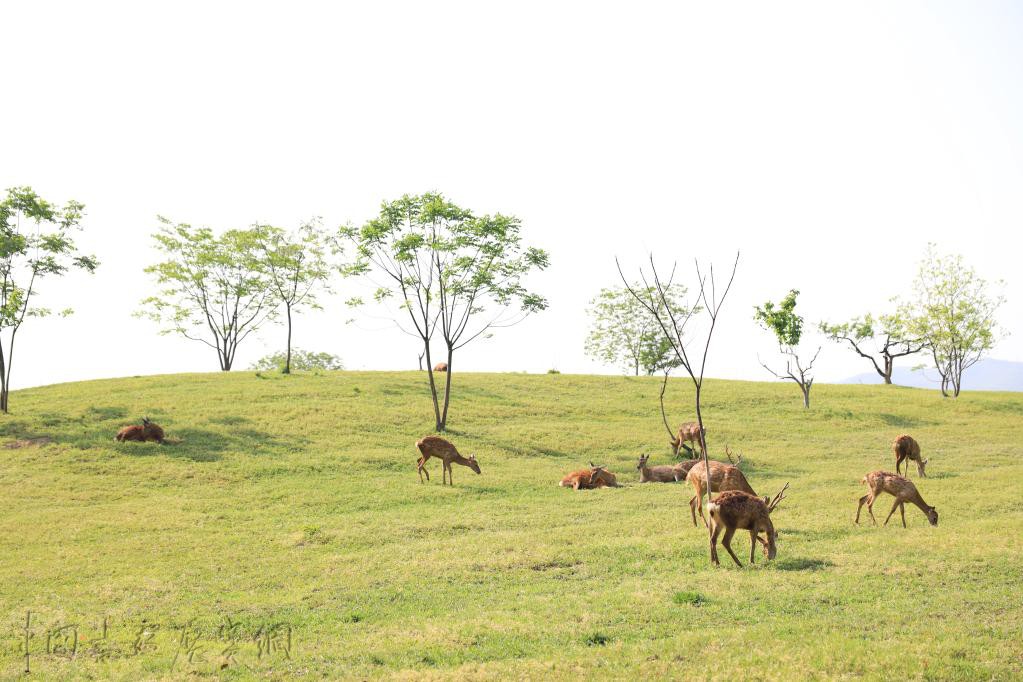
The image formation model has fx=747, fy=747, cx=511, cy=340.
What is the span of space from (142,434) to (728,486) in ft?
84.6

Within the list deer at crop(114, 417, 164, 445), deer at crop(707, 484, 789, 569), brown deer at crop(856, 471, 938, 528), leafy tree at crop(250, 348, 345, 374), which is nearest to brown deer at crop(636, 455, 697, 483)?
brown deer at crop(856, 471, 938, 528)

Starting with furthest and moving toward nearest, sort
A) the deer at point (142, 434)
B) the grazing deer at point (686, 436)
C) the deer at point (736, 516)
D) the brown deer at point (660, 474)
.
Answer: the grazing deer at point (686, 436)
the deer at point (142, 434)
the brown deer at point (660, 474)
the deer at point (736, 516)

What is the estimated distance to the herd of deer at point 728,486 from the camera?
49.0 ft

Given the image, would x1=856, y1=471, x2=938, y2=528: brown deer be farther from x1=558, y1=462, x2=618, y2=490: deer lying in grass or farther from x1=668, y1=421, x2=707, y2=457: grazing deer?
x1=668, y1=421, x2=707, y2=457: grazing deer

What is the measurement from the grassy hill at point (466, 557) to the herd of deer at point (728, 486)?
0.65 m

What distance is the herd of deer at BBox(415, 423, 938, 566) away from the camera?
49.0 ft

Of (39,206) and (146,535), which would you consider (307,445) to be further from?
(39,206)

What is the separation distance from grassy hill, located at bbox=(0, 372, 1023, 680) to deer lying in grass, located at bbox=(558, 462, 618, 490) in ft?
2.57

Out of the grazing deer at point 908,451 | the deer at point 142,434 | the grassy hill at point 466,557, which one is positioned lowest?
the grassy hill at point 466,557

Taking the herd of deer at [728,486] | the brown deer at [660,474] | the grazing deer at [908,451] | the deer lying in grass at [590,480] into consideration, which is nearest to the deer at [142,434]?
the herd of deer at [728,486]

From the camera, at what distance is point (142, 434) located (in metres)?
33.3

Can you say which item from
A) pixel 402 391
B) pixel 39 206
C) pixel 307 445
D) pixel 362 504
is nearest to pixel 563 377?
pixel 402 391

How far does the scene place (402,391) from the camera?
48031 mm

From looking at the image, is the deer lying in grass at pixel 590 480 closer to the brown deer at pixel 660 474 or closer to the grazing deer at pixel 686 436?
the brown deer at pixel 660 474
